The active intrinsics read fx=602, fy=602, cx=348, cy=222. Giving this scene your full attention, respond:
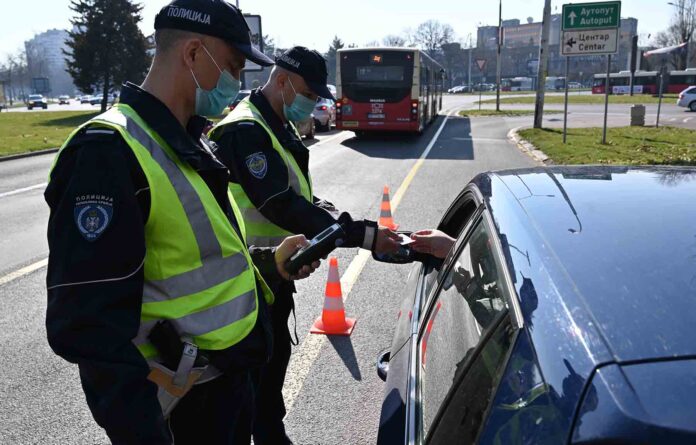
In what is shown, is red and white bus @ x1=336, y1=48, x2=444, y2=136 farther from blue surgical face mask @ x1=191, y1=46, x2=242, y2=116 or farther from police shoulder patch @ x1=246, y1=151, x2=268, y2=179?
blue surgical face mask @ x1=191, y1=46, x2=242, y2=116

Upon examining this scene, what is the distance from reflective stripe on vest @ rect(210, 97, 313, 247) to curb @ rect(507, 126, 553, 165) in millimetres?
11099

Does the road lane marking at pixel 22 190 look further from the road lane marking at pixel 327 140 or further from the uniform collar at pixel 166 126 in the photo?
the uniform collar at pixel 166 126

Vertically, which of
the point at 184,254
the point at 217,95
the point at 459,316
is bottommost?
the point at 459,316

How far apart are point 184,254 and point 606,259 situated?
3.53 ft

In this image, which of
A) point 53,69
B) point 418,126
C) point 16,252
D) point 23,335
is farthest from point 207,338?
point 53,69

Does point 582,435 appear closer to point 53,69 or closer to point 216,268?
point 216,268

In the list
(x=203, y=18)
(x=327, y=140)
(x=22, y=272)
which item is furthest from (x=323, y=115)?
(x=203, y=18)

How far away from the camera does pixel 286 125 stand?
3139 millimetres

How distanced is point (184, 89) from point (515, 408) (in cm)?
131

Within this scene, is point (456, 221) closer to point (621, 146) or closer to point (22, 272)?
point (22, 272)

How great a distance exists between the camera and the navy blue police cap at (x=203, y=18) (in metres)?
1.75

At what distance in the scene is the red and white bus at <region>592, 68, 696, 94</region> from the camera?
51812 millimetres

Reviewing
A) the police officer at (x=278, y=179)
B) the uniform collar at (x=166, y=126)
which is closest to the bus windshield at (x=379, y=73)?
the police officer at (x=278, y=179)

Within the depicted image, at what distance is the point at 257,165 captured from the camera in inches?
105
